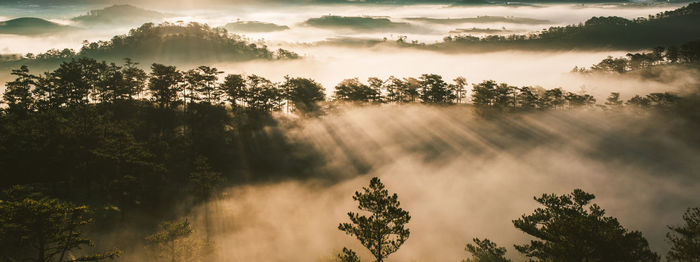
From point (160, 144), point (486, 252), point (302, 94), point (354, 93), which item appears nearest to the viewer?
point (486, 252)

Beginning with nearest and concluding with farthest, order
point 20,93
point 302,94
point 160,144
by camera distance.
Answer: point 160,144 < point 20,93 < point 302,94

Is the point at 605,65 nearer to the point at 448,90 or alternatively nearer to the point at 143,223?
the point at 448,90

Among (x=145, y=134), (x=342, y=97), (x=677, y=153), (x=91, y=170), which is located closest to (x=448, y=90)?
(x=342, y=97)

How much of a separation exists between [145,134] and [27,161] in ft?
98.1

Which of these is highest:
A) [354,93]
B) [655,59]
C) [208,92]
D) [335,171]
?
[655,59]

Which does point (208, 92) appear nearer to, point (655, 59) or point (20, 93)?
point (20, 93)

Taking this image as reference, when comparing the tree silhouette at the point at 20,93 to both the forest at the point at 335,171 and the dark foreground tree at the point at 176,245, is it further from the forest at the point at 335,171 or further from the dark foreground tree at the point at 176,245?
the dark foreground tree at the point at 176,245

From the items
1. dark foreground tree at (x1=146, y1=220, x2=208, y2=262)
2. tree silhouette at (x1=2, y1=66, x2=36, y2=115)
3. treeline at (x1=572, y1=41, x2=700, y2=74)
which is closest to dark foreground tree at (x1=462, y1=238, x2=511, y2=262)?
dark foreground tree at (x1=146, y1=220, x2=208, y2=262)

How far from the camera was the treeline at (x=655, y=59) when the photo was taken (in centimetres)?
14725

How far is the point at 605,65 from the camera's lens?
579 ft

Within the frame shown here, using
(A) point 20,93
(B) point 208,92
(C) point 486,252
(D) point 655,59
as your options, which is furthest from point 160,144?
(D) point 655,59

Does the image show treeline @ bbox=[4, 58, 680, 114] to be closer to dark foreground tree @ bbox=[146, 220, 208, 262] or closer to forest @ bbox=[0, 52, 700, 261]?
forest @ bbox=[0, 52, 700, 261]

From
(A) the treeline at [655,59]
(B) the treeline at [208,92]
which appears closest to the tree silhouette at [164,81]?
(B) the treeline at [208,92]

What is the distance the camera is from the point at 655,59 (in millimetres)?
164500
